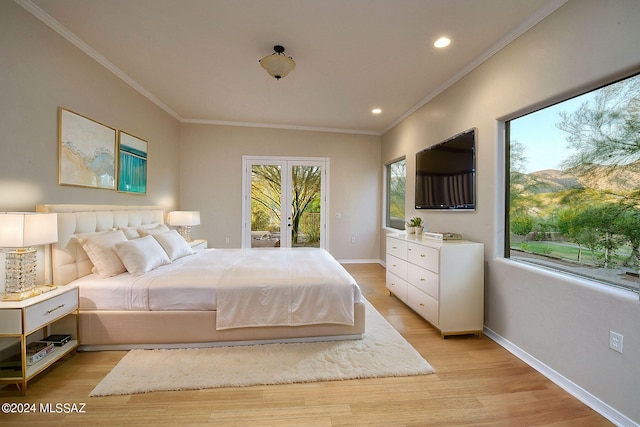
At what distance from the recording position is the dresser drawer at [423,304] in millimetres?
2676

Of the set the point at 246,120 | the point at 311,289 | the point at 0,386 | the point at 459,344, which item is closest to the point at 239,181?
the point at 246,120

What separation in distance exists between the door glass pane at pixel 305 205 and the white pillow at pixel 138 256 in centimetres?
299

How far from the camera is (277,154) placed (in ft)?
17.8

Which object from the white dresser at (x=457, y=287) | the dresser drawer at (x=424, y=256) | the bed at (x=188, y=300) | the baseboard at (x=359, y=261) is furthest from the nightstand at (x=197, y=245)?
the white dresser at (x=457, y=287)

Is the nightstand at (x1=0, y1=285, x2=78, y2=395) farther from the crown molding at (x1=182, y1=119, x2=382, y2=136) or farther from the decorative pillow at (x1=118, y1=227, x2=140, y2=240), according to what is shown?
the crown molding at (x1=182, y1=119, x2=382, y2=136)

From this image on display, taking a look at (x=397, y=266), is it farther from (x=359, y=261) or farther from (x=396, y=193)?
(x=359, y=261)

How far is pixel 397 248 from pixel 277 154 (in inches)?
121

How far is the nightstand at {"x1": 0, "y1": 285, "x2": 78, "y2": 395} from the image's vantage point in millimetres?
1705

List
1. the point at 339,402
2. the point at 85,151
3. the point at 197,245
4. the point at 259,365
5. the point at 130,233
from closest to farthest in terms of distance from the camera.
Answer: the point at 339,402
the point at 259,365
the point at 85,151
the point at 130,233
the point at 197,245

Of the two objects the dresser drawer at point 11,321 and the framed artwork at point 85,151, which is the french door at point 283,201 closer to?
the framed artwork at point 85,151

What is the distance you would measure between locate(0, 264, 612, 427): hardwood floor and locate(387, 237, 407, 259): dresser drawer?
1385 mm

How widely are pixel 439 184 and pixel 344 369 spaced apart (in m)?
2.49

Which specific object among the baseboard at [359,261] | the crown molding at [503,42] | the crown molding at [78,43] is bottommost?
the baseboard at [359,261]

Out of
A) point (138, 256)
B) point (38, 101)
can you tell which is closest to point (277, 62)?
point (38, 101)
